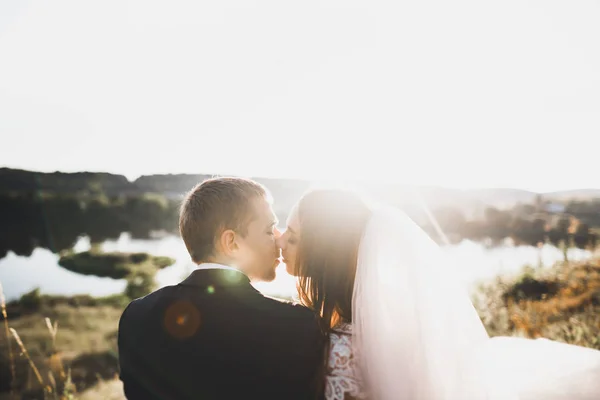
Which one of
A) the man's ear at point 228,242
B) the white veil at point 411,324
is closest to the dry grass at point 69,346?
the man's ear at point 228,242

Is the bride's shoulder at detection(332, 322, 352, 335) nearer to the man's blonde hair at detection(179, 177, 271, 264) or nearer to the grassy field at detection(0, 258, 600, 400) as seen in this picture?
the man's blonde hair at detection(179, 177, 271, 264)

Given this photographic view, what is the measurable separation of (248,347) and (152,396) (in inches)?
21.6

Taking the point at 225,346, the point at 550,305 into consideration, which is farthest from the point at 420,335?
the point at 550,305

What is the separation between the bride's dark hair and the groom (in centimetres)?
62

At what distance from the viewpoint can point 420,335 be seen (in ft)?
7.54

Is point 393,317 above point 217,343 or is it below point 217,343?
below

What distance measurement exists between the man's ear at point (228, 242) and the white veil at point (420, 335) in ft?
2.43

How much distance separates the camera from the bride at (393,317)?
2.23 m

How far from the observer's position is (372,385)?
2211 mm

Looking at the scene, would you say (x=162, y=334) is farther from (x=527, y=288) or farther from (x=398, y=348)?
(x=527, y=288)

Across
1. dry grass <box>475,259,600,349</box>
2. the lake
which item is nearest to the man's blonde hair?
dry grass <box>475,259,600,349</box>

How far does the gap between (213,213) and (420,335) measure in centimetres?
134

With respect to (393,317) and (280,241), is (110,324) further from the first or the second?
(393,317)

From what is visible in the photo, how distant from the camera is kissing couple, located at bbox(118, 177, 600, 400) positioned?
1716 mm
